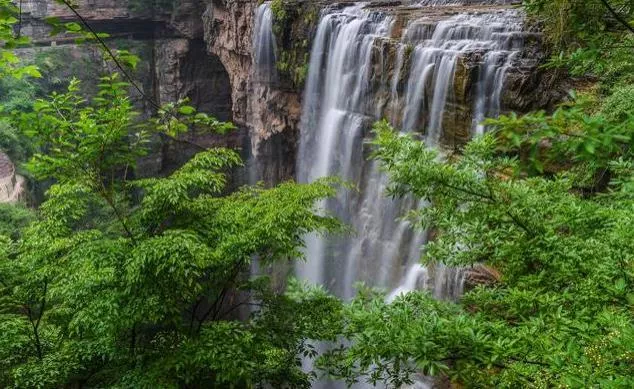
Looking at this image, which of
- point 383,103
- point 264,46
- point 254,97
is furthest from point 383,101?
point 254,97

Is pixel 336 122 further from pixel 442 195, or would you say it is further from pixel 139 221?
pixel 442 195

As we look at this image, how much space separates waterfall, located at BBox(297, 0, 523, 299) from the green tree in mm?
1917

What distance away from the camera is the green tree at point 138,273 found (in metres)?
4.72

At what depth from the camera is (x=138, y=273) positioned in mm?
4637

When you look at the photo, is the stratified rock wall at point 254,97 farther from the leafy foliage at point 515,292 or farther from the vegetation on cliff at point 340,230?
the leafy foliage at point 515,292

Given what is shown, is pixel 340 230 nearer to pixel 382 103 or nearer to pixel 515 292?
pixel 515 292

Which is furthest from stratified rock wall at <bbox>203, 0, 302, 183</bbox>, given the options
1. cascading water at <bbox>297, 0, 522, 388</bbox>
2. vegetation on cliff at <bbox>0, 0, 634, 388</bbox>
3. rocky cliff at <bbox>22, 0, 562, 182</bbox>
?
vegetation on cliff at <bbox>0, 0, 634, 388</bbox>

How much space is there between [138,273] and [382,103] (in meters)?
9.82

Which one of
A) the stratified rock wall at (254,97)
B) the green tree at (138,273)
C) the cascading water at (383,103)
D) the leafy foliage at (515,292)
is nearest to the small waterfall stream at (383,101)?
the cascading water at (383,103)

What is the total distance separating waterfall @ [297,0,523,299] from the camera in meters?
10.1

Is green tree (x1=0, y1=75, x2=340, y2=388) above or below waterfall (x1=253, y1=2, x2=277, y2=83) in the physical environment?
below

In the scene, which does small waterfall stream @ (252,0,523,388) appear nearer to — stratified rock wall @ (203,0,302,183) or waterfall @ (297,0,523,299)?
waterfall @ (297,0,523,299)

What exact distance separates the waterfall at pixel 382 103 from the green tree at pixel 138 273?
1.92 m

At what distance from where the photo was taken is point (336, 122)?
50.9 ft
